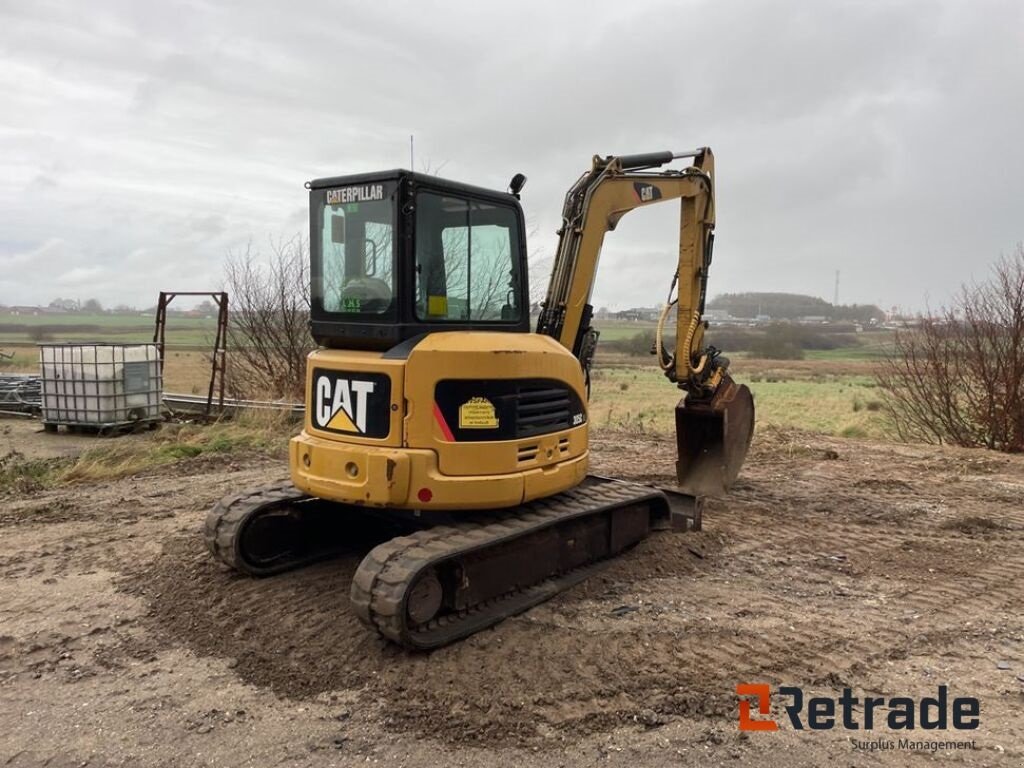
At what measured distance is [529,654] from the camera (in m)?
4.72

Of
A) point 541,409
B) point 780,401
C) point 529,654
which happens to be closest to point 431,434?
point 541,409

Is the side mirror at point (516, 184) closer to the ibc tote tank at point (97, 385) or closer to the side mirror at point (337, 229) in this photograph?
the side mirror at point (337, 229)

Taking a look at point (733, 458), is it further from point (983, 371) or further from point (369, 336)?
point (983, 371)

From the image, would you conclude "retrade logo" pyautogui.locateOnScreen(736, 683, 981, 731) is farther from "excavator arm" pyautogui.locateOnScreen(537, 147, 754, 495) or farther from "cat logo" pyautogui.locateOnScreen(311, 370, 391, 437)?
"excavator arm" pyautogui.locateOnScreen(537, 147, 754, 495)

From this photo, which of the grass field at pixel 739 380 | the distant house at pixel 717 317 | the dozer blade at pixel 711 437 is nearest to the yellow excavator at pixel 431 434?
the dozer blade at pixel 711 437

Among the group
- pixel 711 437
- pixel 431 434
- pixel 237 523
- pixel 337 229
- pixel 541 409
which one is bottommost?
pixel 237 523

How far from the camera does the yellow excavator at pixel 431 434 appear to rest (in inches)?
195

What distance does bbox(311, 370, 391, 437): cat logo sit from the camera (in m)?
5.04

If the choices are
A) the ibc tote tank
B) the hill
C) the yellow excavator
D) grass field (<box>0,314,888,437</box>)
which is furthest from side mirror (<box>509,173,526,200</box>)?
the hill

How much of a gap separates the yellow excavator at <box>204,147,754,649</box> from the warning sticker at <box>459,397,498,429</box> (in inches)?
0.4

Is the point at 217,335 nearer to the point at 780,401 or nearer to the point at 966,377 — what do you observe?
the point at 966,377

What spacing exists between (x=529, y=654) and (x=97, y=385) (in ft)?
38.6

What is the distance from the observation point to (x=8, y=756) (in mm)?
3725

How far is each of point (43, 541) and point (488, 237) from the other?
5.13 m
